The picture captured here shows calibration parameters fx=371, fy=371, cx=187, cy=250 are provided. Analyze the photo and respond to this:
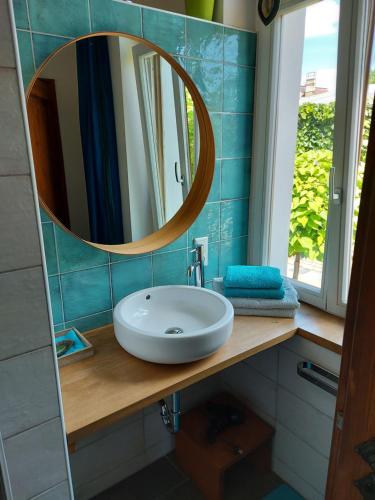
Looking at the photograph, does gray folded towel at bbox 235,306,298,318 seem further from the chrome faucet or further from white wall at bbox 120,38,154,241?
white wall at bbox 120,38,154,241

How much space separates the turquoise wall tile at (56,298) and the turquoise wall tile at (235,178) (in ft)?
2.73

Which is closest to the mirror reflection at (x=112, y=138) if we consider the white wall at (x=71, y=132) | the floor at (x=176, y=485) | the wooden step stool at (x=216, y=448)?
the white wall at (x=71, y=132)

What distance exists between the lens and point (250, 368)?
184 cm

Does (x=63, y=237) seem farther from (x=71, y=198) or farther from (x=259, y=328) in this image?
(x=259, y=328)

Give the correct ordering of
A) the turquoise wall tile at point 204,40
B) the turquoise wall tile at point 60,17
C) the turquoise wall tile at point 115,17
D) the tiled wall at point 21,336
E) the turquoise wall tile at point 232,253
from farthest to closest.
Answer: the turquoise wall tile at point 232,253
the turquoise wall tile at point 204,40
the turquoise wall tile at point 115,17
the turquoise wall tile at point 60,17
the tiled wall at point 21,336

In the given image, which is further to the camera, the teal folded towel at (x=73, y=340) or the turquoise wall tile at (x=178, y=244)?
the turquoise wall tile at (x=178, y=244)

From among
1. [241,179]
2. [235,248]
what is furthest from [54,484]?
[241,179]

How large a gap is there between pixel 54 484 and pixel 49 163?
3.15 feet

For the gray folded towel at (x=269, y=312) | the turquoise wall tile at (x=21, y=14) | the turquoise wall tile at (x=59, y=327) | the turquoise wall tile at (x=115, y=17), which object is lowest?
the gray folded towel at (x=269, y=312)

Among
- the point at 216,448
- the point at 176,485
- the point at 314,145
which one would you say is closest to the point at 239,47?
the point at 314,145

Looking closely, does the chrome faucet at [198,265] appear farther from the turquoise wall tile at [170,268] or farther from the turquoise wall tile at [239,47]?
the turquoise wall tile at [239,47]

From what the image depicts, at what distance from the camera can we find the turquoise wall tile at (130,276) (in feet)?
4.90

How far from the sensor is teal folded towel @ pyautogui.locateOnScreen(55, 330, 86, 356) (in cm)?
130

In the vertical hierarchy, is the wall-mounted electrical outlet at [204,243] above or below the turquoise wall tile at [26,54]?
below
